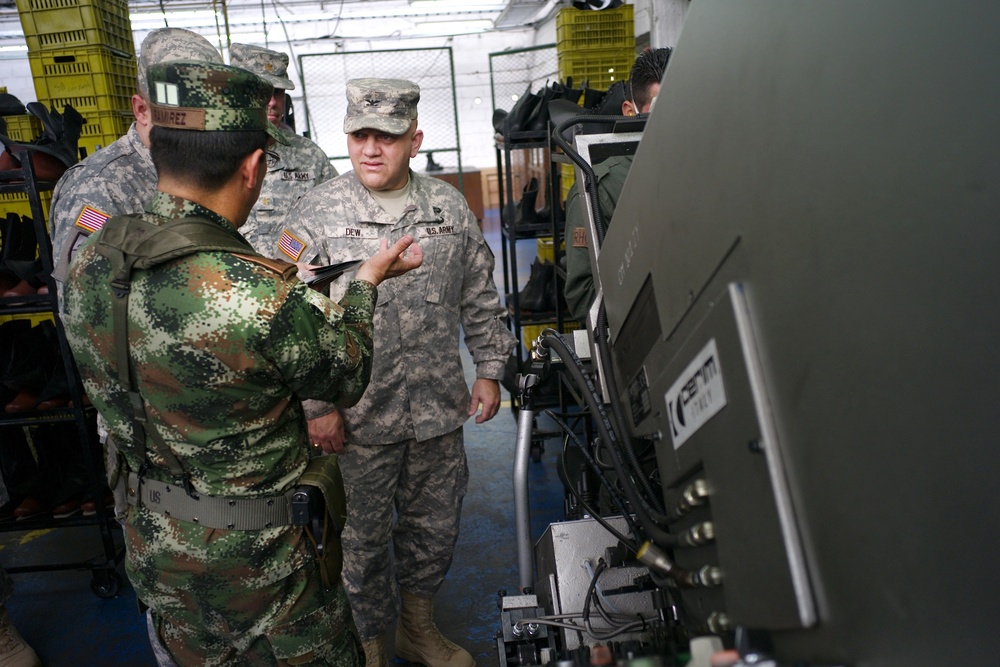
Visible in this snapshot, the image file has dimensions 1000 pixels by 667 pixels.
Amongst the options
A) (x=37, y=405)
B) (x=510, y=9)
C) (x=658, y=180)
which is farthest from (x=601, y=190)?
(x=510, y=9)

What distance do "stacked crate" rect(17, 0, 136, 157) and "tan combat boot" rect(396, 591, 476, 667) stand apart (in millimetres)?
2915

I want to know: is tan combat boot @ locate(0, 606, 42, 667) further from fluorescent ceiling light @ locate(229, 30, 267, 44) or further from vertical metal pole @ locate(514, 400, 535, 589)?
fluorescent ceiling light @ locate(229, 30, 267, 44)

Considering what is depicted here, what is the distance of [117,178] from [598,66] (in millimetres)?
3950

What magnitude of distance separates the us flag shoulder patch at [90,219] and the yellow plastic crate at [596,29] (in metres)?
4.00

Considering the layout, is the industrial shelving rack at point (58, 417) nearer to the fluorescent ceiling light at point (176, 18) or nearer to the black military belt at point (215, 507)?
the black military belt at point (215, 507)

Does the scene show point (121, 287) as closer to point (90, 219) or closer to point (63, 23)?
point (90, 219)

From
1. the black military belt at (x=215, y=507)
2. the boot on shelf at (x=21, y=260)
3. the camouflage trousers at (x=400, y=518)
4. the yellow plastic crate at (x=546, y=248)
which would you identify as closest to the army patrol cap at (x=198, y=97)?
the black military belt at (x=215, y=507)

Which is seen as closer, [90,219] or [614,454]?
[614,454]

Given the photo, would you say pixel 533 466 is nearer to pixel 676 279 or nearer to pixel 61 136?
pixel 61 136

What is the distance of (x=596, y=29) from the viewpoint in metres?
5.28

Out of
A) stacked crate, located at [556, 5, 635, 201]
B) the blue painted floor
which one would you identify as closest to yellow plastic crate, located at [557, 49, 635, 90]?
stacked crate, located at [556, 5, 635, 201]

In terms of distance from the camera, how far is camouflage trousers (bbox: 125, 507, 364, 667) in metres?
1.46

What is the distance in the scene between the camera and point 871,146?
54cm

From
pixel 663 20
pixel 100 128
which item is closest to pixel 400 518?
pixel 100 128
